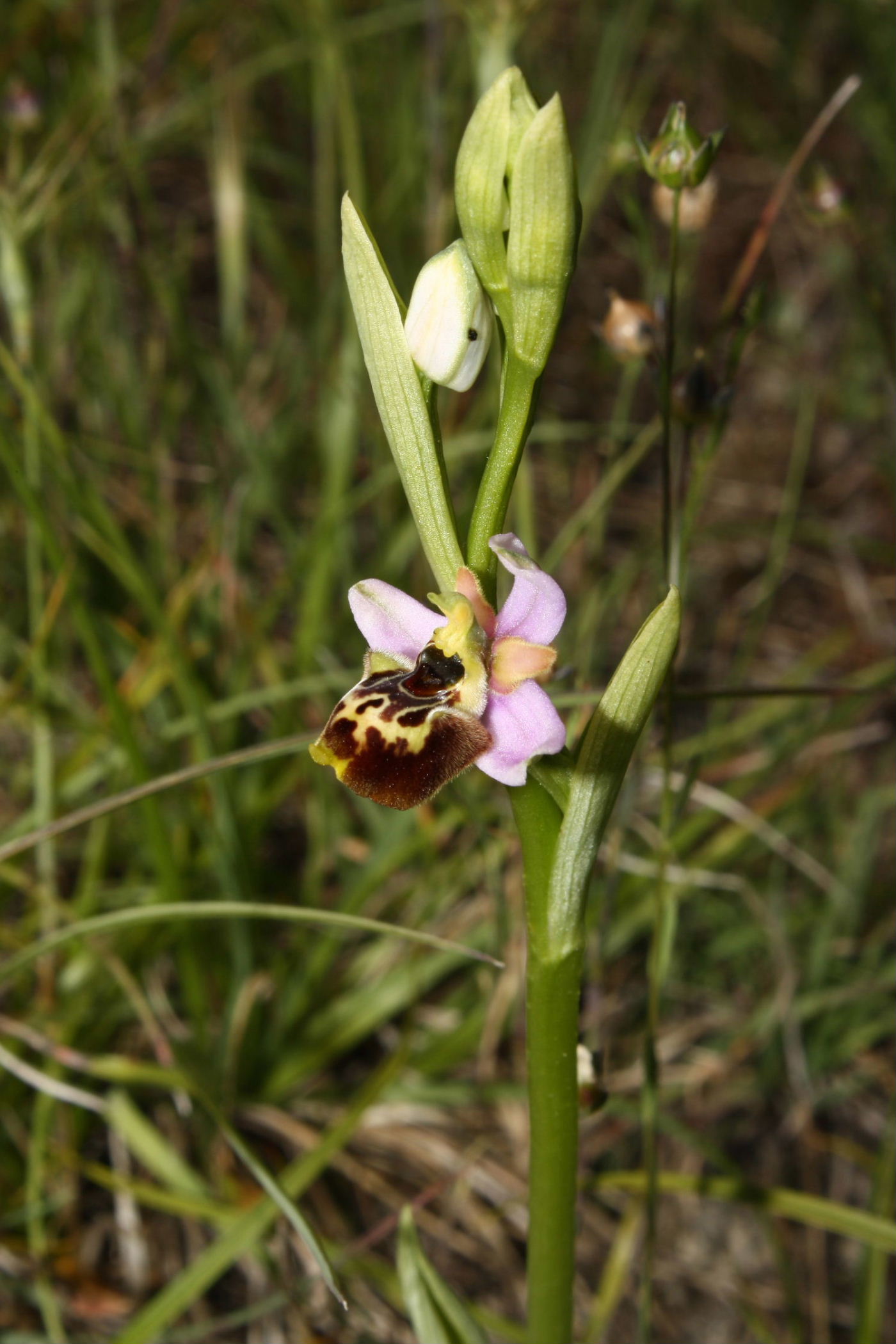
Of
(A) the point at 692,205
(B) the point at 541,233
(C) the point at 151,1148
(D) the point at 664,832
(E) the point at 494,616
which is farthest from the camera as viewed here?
(C) the point at 151,1148

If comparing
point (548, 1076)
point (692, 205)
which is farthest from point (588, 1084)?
point (692, 205)

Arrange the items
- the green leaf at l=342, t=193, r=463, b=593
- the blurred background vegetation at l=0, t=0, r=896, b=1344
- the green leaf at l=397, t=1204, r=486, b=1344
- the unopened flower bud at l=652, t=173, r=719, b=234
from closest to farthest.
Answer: the green leaf at l=342, t=193, r=463, b=593 < the green leaf at l=397, t=1204, r=486, b=1344 < the unopened flower bud at l=652, t=173, r=719, b=234 < the blurred background vegetation at l=0, t=0, r=896, b=1344

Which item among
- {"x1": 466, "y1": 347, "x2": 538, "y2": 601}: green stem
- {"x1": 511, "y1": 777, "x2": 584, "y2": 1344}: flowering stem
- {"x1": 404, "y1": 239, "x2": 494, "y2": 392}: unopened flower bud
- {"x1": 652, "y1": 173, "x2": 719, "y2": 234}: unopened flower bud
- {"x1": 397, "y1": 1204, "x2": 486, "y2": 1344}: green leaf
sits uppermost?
{"x1": 652, "y1": 173, "x2": 719, "y2": 234}: unopened flower bud

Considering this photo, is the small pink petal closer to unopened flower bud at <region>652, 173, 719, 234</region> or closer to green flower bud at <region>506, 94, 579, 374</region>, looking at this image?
green flower bud at <region>506, 94, 579, 374</region>

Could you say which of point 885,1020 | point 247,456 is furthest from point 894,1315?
point 247,456

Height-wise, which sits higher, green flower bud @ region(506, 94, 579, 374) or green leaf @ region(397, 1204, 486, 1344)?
green flower bud @ region(506, 94, 579, 374)

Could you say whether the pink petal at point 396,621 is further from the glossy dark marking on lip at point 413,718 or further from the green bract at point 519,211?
the green bract at point 519,211

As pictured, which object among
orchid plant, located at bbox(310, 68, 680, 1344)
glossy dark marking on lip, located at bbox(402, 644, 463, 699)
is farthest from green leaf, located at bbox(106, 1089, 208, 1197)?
glossy dark marking on lip, located at bbox(402, 644, 463, 699)

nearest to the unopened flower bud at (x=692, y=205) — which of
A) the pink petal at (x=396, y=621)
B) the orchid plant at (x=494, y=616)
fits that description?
the orchid plant at (x=494, y=616)

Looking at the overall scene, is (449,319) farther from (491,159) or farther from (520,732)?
(520,732)
